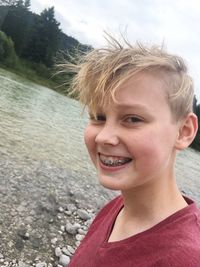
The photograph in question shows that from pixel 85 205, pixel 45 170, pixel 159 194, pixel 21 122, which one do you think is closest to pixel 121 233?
pixel 159 194

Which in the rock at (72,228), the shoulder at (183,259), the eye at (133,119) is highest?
the eye at (133,119)

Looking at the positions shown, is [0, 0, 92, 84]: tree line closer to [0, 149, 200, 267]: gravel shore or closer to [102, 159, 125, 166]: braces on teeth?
[0, 149, 200, 267]: gravel shore

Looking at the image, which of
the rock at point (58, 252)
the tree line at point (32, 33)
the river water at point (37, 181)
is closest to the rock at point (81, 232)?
the river water at point (37, 181)

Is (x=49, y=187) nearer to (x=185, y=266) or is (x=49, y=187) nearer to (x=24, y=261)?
(x=24, y=261)

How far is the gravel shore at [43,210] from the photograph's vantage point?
6.48 metres

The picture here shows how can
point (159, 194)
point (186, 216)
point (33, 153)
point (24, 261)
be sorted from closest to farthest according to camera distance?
point (186, 216), point (159, 194), point (24, 261), point (33, 153)

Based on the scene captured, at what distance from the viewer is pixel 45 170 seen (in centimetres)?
1130

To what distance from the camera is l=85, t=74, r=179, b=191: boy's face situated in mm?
2133

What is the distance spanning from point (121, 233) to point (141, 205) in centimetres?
24

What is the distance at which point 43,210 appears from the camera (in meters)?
8.16

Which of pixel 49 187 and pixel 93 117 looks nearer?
pixel 93 117

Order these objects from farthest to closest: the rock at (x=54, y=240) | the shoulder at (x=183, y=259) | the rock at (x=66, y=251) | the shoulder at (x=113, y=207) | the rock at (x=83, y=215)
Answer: the rock at (x=83, y=215) < the rock at (x=54, y=240) < the rock at (x=66, y=251) < the shoulder at (x=113, y=207) < the shoulder at (x=183, y=259)

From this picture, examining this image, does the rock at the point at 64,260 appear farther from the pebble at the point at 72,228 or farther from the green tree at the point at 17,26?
the green tree at the point at 17,26

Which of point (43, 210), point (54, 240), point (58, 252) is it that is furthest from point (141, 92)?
point (43, 210)
